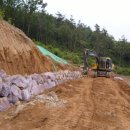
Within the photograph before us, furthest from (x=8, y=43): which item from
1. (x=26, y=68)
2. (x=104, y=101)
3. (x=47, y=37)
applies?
(x=47, y=37)

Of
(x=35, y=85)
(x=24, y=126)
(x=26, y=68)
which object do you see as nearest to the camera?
(x=24, y=126)

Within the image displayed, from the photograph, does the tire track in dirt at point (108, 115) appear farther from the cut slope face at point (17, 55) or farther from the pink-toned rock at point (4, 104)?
the cut slope face at point (17, 55)

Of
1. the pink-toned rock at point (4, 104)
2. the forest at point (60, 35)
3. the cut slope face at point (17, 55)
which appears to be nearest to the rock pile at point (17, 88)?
the pink-toned rock at point (4, 104)

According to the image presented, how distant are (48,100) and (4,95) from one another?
177 centimetres

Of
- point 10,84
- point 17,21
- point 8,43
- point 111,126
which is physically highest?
point 17,21

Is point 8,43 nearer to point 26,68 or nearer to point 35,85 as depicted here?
point 26,68

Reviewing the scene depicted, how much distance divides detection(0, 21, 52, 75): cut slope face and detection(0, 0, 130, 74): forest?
31711 millimetres

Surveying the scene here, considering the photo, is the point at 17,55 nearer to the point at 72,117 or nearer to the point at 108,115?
the point at 108,115

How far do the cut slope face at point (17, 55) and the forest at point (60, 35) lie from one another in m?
31.7

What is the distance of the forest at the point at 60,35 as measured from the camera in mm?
66062

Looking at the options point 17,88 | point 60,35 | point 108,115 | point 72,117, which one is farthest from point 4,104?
point 60,35

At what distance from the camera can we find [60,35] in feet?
Answer: 271

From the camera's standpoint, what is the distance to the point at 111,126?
10828 millimetres

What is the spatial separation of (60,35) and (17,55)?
60983 millimetres
